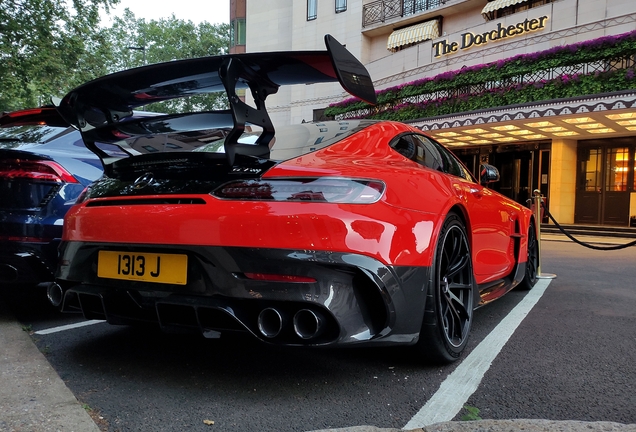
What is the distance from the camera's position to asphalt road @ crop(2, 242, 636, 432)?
6.56 feet

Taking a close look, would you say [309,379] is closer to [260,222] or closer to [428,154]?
[260,222]

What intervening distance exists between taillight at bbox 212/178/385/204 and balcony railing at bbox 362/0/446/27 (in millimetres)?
24138

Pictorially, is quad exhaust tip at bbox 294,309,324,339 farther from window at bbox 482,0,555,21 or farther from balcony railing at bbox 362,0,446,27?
balcony railing at bbox 362,0,446,27

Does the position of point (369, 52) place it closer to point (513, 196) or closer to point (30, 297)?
point (513, 196)

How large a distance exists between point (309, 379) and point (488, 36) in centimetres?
1779

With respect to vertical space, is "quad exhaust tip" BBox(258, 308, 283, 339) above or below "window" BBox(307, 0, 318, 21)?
below

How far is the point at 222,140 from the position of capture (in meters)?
2.52

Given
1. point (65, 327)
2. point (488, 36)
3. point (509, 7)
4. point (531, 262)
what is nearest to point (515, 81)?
point (488, 36)

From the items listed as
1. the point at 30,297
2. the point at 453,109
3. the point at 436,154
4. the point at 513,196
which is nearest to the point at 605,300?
the point at 436,154

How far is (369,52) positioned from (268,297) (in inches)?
1047

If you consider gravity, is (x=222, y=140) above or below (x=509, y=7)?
below

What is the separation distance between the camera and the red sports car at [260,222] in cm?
203

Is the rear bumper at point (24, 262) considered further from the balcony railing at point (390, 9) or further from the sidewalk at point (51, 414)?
the balcony railing at point (390, 9)

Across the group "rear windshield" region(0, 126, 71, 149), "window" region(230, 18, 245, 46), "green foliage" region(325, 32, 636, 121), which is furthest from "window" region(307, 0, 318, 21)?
"rear windshield" region(0, 126, 71, 149)
